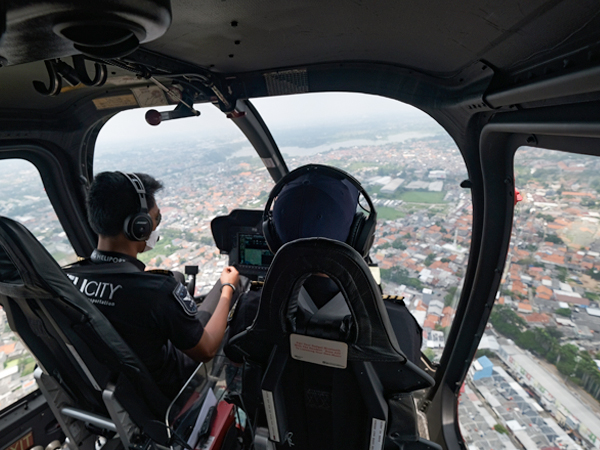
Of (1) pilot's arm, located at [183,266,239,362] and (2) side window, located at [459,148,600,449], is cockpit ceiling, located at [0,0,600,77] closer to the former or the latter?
(2) side window, located at [459,148,600,449]

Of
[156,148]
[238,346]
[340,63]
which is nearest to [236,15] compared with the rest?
[340,63]

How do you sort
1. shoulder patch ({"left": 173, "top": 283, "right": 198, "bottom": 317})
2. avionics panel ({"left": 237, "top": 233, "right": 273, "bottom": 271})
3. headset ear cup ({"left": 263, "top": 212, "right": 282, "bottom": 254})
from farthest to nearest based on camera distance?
avionics panel ({"left": 237, "top": 233, "right": 273, "bottom": 271}) < shoulder patch ({"left": 173, "top": 283, "right": 198, "bottom": 317}) < headset ear cup ({"left": 263, "top": 212, "right": 282, "bottom": 254})

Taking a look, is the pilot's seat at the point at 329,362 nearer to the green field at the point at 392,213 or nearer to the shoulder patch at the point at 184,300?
the shoulder patch at the point at 184,300

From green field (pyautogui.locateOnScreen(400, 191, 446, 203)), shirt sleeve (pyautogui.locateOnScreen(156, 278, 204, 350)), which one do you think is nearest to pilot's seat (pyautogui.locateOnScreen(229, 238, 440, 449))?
shirt sleeve (pyautogui.locateOnScreen(156, 278, 204, 350))

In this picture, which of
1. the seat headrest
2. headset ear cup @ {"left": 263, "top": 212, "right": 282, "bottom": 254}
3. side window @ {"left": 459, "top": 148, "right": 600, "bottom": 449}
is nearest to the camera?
the seat headrest

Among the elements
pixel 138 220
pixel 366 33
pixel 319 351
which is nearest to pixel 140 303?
pixel 138 220

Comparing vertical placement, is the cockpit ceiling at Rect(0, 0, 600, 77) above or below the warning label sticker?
above
